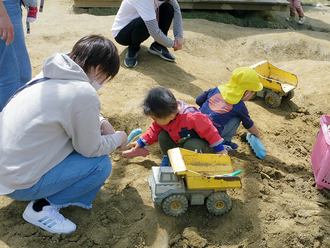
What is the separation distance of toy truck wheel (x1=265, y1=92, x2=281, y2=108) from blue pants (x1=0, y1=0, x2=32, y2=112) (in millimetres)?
2902

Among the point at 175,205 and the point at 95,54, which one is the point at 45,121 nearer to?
the point at 95,54

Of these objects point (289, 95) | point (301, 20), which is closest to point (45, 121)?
point (289, 95)

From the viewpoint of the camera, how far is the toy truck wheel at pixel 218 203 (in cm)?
210

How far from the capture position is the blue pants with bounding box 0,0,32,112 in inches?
92.7

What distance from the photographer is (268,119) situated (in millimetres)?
3705

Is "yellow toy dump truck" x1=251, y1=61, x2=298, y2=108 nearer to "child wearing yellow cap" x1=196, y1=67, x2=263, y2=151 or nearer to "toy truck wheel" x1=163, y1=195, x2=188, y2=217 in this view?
"child wearing yellow cap" x1=196, y1=67, x2=263, y2=151

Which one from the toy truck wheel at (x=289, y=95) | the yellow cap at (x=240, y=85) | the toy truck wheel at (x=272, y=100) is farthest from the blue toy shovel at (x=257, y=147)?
the toy truck wheel at (x=289, y=95)

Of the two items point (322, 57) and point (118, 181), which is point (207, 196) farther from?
point (322, 57)

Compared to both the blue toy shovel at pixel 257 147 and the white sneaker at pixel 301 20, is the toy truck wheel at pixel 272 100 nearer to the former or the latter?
the blue toy shovel at pixel 257 147

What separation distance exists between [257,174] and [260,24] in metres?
6.16

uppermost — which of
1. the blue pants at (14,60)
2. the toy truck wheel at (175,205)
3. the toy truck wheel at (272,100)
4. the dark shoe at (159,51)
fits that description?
the blue pants at (14,60)

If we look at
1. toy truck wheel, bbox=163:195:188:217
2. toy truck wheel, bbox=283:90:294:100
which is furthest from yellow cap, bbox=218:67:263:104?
toy truck wheel, bbox=283:90:294:100

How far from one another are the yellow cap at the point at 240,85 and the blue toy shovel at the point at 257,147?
18.9 inches

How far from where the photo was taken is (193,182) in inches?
78.2
